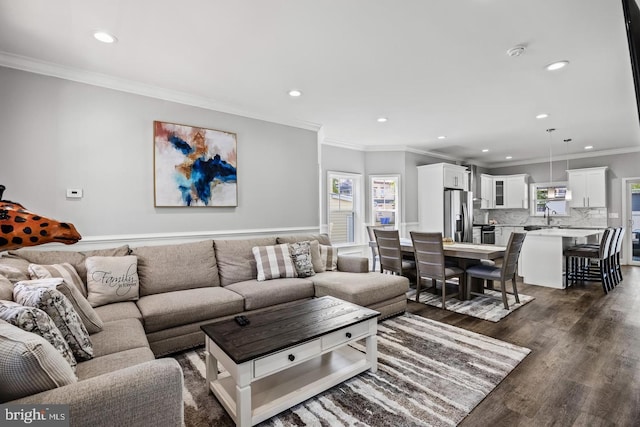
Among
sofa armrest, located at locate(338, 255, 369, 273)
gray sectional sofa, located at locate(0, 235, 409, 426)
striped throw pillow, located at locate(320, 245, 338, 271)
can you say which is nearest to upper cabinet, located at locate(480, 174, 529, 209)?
sofa armrest, located at locate(338, 255, 369, 273)

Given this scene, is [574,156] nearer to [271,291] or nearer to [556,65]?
[556,65]

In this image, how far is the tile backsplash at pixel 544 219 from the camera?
7.08 metres

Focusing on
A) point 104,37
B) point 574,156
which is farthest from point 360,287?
point 574,156

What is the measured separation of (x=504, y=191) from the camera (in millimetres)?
8281

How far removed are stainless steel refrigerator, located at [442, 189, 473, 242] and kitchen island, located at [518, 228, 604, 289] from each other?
137cm

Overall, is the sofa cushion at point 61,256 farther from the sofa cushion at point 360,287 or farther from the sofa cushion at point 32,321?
the sofa cushion at point 360,287

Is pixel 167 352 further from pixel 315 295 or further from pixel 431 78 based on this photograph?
pixel 431 78

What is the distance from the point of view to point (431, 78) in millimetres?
3119

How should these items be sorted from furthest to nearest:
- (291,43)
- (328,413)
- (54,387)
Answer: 1. (291,43)
2. (328,413)
3. (54,387)

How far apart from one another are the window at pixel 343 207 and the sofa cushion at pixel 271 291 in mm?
2640

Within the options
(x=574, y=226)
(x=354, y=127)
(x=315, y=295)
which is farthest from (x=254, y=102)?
(x=574, y=226)

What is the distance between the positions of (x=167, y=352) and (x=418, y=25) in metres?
3.27

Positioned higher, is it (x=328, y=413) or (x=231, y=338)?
(x=231, y=338)

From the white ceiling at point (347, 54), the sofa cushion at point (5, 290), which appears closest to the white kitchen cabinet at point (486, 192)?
the white ceiling at point (347, 54)
